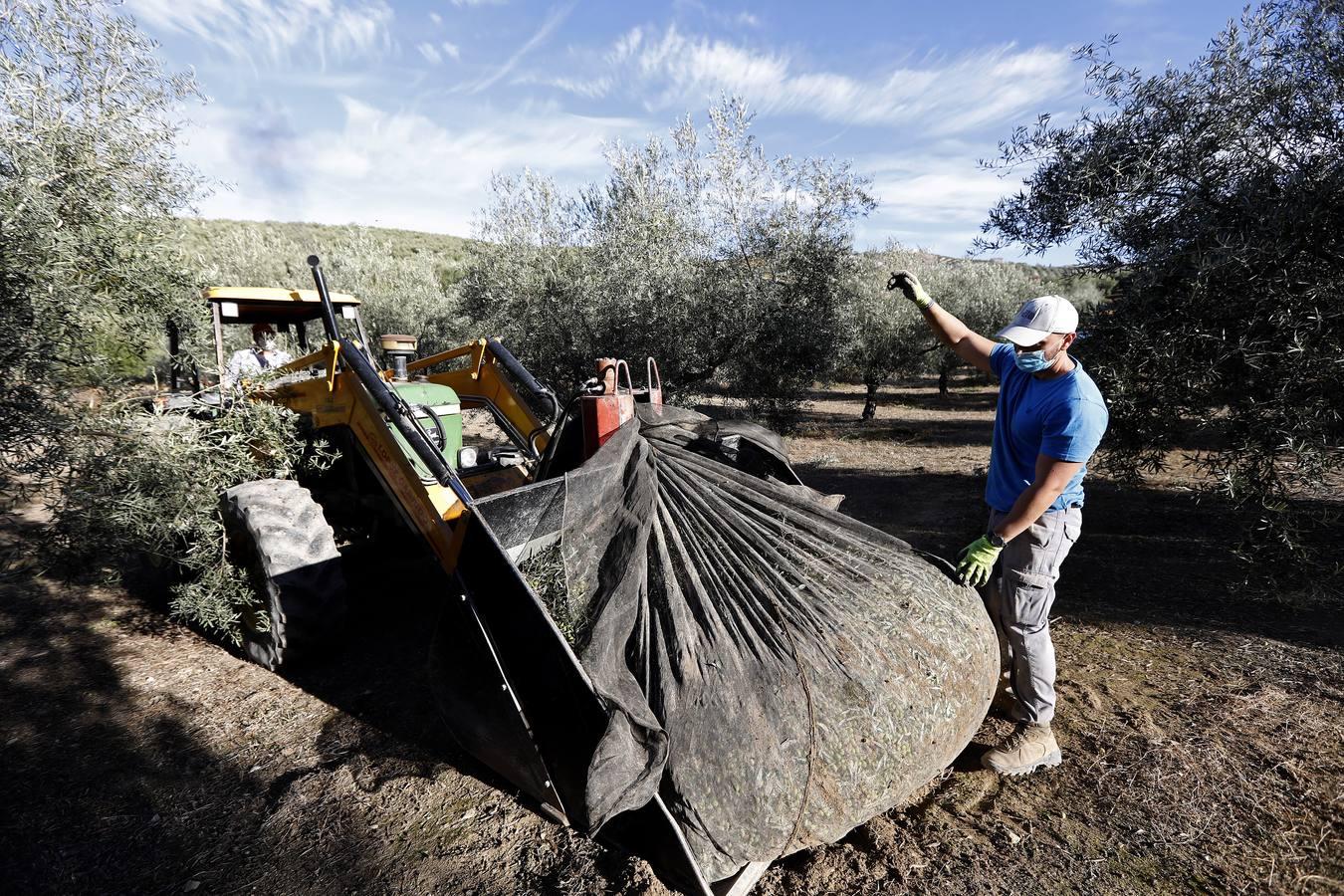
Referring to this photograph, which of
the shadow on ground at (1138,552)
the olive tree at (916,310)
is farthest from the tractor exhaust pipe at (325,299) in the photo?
the olive tree at (916,310)

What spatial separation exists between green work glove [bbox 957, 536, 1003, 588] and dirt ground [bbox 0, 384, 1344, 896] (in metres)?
0.83

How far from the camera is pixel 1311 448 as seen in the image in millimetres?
4125

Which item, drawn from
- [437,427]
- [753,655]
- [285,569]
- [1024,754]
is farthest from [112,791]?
[1024,754]

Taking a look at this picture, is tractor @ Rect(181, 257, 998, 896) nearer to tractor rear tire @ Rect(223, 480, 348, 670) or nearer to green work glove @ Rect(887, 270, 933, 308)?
tractor rear tire @ Rect(223, 480, 348, 670)

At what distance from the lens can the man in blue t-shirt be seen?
2590 millimetres

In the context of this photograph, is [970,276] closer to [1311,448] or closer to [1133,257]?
[1133,257]

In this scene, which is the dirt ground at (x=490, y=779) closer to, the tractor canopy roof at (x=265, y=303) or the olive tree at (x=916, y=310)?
the tractor canopy roof at (x=265, y=303)

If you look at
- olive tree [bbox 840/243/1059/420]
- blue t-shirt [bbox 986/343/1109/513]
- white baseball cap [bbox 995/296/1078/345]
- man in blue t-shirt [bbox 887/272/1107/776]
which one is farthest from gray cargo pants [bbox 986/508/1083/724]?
olive tree [bbox 840/243/1059/420]

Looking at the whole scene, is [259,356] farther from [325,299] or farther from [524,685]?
[524,685]

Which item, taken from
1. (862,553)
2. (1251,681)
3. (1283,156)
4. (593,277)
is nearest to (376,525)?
(862,553)

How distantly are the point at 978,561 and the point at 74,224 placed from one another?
519cm

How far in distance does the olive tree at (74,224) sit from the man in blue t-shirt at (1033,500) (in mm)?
4636

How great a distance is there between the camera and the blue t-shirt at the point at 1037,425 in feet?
8.38

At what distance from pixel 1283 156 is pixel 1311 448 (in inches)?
86.4
